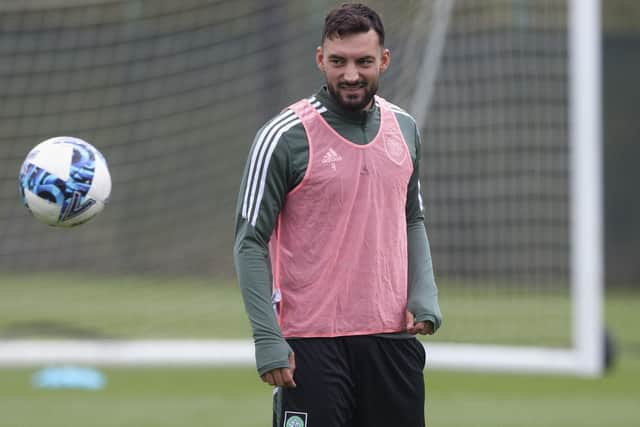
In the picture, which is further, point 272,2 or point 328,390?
point 272,2

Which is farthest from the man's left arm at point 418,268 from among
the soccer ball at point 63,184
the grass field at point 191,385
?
the grass field at point 191,385

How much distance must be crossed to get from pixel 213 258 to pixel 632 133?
4.61 m

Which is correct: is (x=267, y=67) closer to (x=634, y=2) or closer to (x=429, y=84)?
(x=429, y=84)

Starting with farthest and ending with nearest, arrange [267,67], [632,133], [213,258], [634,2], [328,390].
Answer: [634,2], [632,133], [213,258], [267,67], [328,390]

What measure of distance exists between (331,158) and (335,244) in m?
0.25

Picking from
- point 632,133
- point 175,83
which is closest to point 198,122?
point 175,83

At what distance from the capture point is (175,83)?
9.96m

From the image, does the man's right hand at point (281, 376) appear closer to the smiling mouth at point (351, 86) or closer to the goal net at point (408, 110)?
the smiling mouth at point (351, 86)

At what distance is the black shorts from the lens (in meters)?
A: 3.92

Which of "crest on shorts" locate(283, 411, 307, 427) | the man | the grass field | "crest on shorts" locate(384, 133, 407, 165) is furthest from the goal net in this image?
"crest on shorts" locate(283, 411, 307, 427)

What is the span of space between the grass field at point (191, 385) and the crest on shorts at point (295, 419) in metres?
3.39

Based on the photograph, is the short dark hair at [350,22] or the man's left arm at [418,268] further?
the man's left arm at [418,268]

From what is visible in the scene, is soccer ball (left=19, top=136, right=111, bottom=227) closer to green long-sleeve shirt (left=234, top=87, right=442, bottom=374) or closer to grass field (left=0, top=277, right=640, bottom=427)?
green long-sleeve shirt (left=234, top=87, right=442, bottom=374)

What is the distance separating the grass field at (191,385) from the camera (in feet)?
24.6
